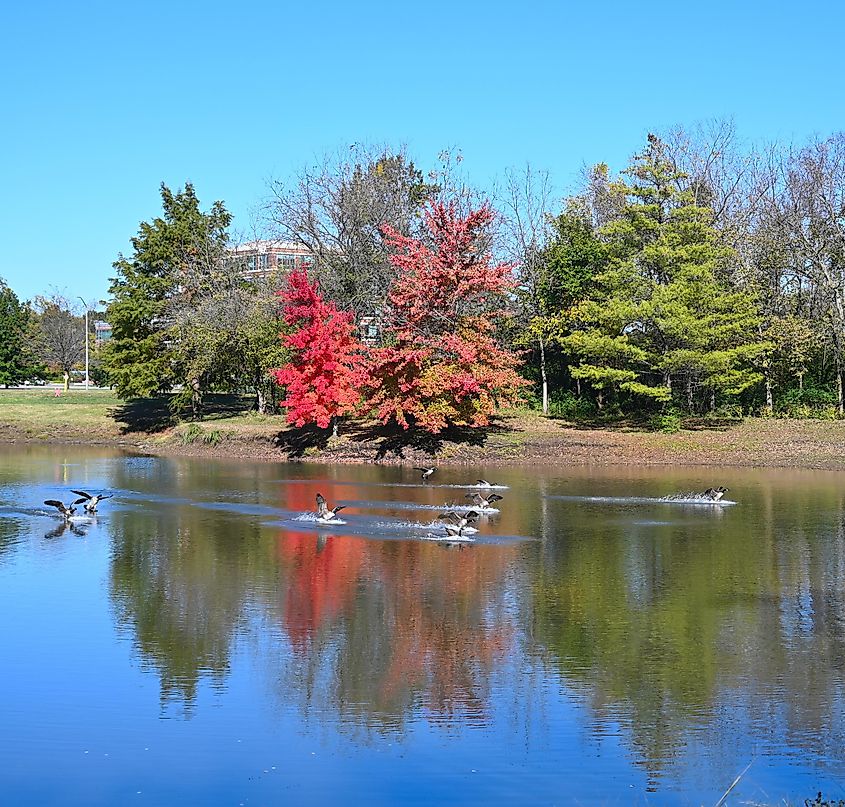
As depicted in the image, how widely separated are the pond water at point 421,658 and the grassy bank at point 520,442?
1303 cm

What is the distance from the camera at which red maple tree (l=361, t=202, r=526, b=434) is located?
41.9 meters

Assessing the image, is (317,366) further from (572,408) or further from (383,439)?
A: (572,408)

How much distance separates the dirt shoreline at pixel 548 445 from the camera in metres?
40.8

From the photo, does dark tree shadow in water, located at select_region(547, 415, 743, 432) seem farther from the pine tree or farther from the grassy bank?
the pine tree

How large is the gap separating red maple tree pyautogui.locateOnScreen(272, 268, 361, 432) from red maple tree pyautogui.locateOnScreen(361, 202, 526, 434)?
3.04 ft

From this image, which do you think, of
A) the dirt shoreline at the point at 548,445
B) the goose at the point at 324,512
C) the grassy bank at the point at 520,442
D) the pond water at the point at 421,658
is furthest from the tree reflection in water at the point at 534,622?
the grassy bank at the point at 520,442

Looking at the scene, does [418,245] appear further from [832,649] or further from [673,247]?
[832,649]

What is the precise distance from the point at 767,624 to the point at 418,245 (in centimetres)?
2956

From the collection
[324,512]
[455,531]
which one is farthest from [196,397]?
[455,531]

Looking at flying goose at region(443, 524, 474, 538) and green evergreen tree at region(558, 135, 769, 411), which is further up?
green evergreen tree at region(558, 135, 769, 411)

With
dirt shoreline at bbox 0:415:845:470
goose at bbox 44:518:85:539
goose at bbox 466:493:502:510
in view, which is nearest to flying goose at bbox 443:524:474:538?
goose at bbox 466:493:502:510

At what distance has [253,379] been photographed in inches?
2074

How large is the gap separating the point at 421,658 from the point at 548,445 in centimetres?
2877

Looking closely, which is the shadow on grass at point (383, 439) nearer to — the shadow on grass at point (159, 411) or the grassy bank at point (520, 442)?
the grassy bank at point (520, 442)
